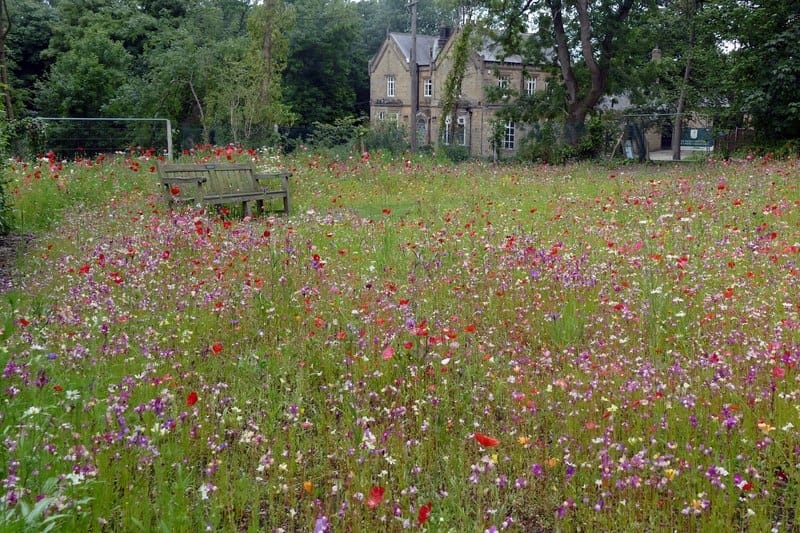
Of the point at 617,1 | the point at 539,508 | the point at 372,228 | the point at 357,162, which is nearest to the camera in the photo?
the point at 539,508

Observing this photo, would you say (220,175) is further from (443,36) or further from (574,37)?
(443,36)

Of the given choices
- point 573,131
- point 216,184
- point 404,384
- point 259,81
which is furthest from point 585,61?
point 404,384

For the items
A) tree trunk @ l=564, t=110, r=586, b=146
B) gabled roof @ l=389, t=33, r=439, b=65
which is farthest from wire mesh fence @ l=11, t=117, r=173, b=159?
gabled roof @ l=389, t=33, r=439, b=65

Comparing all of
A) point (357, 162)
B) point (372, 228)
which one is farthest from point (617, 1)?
point (372, 228)

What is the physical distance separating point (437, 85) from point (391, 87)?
545cm

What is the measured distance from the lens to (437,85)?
4984cm

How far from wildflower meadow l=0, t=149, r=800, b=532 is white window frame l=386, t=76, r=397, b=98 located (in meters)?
48.1

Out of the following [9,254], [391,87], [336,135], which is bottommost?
[9,254]

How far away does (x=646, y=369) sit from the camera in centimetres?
367

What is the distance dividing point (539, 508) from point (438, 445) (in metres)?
0.60

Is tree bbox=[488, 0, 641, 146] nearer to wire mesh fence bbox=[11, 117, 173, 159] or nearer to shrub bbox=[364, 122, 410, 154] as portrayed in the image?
shrub bbox=[364, 122, 410, 154]

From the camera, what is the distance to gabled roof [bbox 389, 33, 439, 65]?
2034 inches

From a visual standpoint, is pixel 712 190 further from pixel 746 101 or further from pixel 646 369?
pixel 746 101

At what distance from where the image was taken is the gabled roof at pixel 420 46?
51656mm
